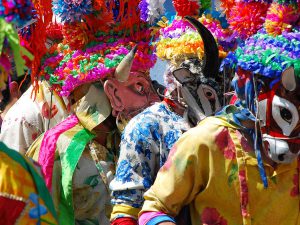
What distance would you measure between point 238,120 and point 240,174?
0.22 meters

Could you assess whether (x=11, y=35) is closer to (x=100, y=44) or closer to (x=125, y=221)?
(x=125, y=221)

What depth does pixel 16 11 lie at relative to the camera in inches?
108

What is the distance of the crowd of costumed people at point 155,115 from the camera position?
10.9 ft

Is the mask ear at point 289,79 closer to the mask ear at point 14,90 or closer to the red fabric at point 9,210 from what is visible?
the red fabric at point 9,210

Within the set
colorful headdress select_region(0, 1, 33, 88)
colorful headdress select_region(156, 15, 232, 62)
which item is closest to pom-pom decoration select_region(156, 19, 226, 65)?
colorful headdress select_region(156, 15, 232, 62)

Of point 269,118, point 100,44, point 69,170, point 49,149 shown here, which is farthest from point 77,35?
point 269,118

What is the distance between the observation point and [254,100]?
3.40 meters

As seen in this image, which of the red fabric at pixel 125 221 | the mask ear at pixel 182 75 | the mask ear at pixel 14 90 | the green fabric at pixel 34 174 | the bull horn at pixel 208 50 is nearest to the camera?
the green fabric at pixel 34 174

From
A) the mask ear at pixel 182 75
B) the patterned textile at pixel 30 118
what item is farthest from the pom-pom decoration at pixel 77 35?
the patterned textile at pixel 30 118

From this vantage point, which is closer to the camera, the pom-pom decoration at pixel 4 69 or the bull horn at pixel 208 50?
the pom-pom decoration at pixel 4 69

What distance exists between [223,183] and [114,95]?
1.32 meters

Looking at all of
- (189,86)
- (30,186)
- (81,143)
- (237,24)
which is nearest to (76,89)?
(81,143)

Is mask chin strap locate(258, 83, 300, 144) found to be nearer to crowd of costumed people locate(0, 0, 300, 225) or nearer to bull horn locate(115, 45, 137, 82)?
crowd of costumed people locate(0, 0, 300, 225)

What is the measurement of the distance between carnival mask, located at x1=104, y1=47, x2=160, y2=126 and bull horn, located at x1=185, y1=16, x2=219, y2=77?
0.49 meters
